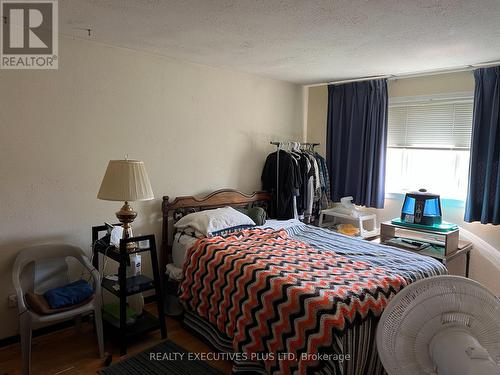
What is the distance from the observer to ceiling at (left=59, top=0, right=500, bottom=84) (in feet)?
6.64

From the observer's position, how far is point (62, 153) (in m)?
2.75

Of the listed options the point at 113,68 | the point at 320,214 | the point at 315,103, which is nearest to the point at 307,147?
the point at 315,103

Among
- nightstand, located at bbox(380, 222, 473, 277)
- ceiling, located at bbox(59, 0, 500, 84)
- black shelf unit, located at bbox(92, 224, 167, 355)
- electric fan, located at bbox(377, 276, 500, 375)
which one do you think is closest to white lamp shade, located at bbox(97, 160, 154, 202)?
black shelf unit, located at bbox(92, 224, 167, 355)

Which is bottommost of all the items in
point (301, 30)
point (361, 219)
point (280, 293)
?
point (280, 293)

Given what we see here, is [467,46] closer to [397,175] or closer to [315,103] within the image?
[397,175]

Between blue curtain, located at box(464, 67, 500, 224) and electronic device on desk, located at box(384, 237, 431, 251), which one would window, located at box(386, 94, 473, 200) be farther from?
electronic device on desk, located at box(384, 237, 431, 251)

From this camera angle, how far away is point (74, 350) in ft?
8.48

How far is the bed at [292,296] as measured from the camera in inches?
75.7

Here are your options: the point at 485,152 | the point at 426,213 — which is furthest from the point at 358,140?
A: the point at 485,152

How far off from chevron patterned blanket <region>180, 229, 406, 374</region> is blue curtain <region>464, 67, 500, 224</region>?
1.49 metres

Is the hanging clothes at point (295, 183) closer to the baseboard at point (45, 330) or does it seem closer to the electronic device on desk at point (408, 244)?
the electronic device on desk at point (408, 244)

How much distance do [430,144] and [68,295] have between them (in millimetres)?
3612

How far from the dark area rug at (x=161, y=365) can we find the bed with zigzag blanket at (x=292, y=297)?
209 millimetres

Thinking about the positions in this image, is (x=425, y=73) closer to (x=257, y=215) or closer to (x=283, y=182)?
(x=283, y=182)
